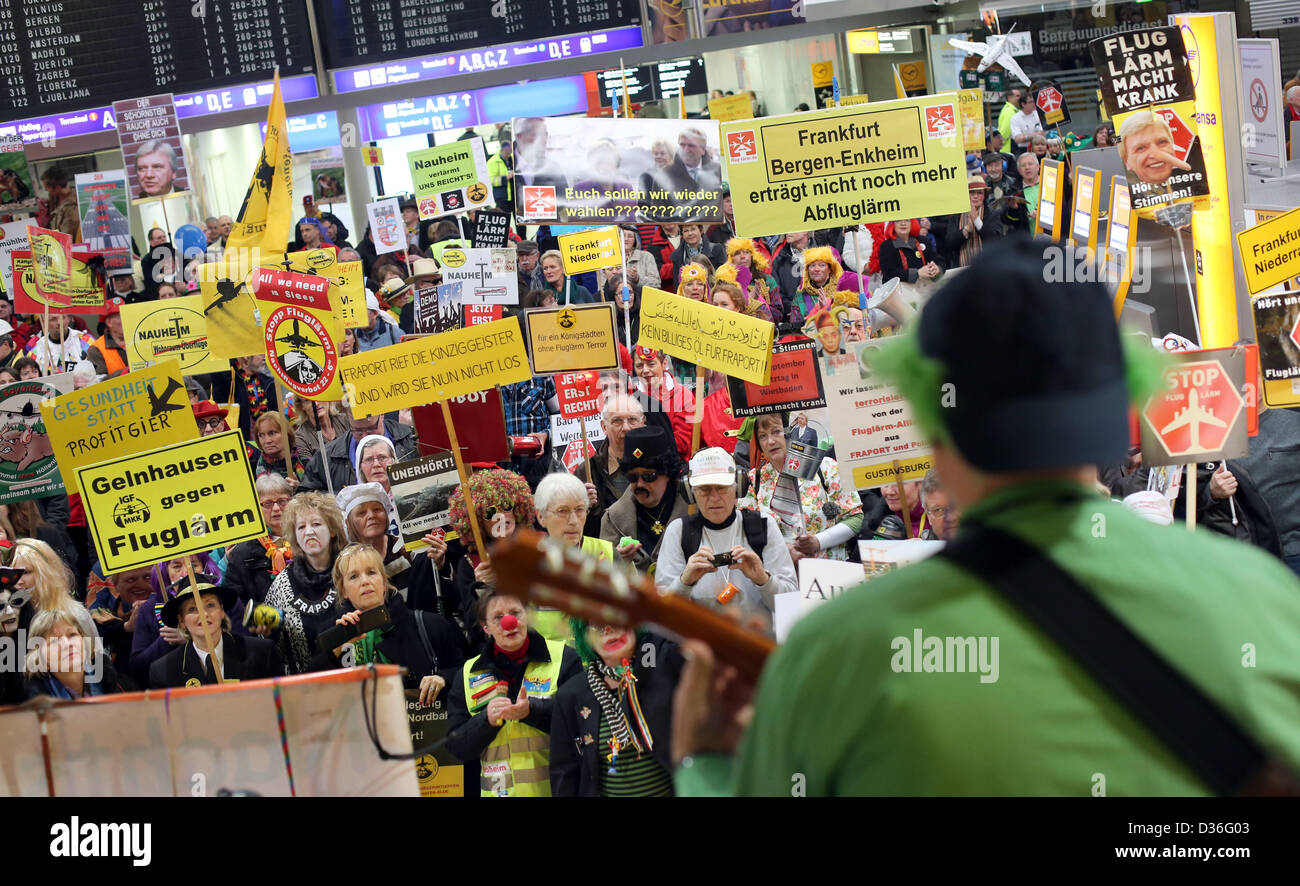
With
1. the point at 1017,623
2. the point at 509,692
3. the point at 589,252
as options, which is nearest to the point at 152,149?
the point at 589,252

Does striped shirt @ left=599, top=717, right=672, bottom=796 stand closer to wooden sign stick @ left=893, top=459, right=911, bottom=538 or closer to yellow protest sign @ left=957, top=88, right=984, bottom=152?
wooden sign stick @ left=893, top=459, right=911, bottom=538

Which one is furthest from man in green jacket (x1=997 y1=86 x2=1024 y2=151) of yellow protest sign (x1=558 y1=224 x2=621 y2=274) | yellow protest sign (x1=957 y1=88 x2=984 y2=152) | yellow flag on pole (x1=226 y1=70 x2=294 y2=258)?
yellow flag on pole (x1=226 y1=70 x2=294 y2=258)

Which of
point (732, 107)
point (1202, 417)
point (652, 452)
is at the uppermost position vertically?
point (732, 107)

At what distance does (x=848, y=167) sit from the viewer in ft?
20.0

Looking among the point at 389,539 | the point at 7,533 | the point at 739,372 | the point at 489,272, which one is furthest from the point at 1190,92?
the point at 7,533

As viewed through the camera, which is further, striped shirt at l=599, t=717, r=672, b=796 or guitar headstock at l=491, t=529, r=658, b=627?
striped shirt at l=599, t=717, r=672, b=796

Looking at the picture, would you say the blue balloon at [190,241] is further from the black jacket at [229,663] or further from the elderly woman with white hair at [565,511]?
the elderly woman with white hair at [565,511]

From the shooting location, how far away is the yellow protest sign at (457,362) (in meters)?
5.82

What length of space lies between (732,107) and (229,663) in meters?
9.17

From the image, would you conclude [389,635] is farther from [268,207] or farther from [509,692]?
[268,207]

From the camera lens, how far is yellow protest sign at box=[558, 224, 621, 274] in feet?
29.6

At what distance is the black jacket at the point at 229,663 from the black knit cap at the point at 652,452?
1.81 meters

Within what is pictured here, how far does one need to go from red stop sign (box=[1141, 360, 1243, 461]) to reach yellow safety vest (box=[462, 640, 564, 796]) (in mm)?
2283

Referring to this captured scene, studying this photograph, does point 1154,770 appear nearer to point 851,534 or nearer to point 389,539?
point 851,534
